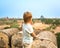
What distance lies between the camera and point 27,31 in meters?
6.89

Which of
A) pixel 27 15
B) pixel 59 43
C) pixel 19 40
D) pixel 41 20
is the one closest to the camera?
pixel 27 15

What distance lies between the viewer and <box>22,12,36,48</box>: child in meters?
6.80

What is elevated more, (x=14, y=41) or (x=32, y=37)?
(x=32, y=37)

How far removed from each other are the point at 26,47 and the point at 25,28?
1.74 ft

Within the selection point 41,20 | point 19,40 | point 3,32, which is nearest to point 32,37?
point 19,40

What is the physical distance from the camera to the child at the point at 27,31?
22.3 ft

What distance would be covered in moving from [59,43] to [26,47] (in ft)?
22.4

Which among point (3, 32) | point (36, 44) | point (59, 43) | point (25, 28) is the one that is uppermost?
point (25, 28)

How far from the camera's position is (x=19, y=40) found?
37.3ft

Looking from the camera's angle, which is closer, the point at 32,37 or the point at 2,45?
the point at 32,37

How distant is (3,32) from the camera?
39.3 ft

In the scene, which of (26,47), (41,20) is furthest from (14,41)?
(41,20)

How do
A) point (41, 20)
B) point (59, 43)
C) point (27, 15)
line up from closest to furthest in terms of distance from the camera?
point (27, 15) → point (59, 43) → point (41, 20)

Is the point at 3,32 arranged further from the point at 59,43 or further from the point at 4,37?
the point at 59,43
